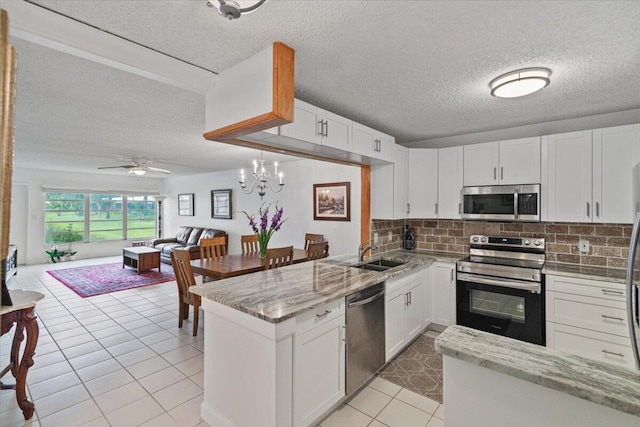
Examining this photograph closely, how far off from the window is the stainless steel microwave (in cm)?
981

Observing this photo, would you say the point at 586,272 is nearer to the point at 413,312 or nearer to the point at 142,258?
the point at 413,312

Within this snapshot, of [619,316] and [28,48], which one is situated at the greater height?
[28,48]

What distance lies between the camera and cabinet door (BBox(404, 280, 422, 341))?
3.06 metres

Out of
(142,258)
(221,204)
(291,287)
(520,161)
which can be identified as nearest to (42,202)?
(142,258)

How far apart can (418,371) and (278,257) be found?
1959 mm

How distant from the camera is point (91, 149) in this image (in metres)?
4.86

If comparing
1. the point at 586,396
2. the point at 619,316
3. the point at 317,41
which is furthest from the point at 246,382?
the point at 619,316

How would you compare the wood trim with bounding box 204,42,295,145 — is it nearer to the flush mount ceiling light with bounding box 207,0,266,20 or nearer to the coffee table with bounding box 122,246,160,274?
the flush mount ceiling light with bounding box 207,0,266,20

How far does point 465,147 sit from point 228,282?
9.99ft

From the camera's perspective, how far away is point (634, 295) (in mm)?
1338

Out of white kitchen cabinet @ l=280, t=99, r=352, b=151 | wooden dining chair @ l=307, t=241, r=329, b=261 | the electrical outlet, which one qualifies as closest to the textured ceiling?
white kitchen cabinet @ l=280, t=99, r=352, b=151

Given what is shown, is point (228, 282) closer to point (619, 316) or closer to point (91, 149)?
point (619, 316)

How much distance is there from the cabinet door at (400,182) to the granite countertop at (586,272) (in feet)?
5.11

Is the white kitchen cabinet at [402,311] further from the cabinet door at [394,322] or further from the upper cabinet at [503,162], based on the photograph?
the upper cabinet at [503,162]
